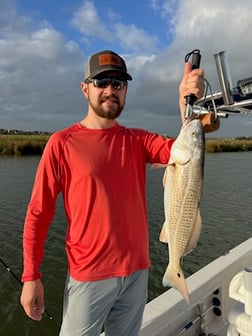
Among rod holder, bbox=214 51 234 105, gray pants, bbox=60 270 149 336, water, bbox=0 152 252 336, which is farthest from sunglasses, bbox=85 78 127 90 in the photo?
water, bbox=0 152 252 336

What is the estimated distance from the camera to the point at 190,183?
6.76 ft

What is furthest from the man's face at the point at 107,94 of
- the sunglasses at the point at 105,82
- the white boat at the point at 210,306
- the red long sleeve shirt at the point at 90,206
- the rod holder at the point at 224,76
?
the white boat at the point at 210,306

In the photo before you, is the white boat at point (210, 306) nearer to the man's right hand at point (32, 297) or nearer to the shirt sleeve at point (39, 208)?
the man's right hand at point (32, 297)

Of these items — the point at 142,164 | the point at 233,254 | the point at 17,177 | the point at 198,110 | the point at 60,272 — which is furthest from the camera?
the point at 17,177

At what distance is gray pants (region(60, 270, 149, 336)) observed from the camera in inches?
83.0

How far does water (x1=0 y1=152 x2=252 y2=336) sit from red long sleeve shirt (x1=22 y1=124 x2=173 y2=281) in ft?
14.3

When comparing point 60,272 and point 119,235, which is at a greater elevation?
point 119,235

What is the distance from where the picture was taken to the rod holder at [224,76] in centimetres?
238

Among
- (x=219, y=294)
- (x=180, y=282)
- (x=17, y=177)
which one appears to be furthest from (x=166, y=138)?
(x=17, y=177)

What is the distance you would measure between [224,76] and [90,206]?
1.29 meters

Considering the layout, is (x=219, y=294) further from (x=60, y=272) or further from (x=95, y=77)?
(x=60, y=272)

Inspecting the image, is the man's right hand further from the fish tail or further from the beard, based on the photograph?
the beard

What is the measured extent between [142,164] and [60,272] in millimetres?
6217

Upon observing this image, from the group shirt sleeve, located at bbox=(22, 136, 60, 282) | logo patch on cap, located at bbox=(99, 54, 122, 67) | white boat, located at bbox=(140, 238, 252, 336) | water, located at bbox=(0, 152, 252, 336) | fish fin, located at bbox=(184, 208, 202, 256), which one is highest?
logo patch on cap, located at bbox=(99, 54, 122, 67)
